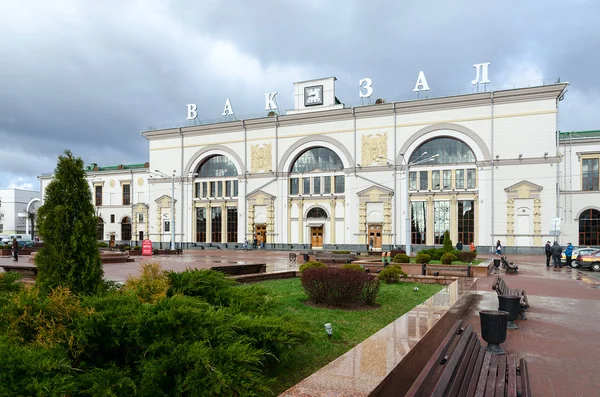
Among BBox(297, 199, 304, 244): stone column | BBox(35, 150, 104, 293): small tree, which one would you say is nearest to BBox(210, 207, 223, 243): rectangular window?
BBox(297, 199, 304, 244): stone column

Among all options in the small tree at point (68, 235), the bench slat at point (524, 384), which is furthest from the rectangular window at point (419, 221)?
the bench slat at point (524, 384)

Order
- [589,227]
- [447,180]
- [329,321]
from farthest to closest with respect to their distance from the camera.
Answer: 1. [589,227]
2. [447,180]
3. [329,321]

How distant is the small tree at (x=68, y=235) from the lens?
6285 mm

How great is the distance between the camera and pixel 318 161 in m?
48.0

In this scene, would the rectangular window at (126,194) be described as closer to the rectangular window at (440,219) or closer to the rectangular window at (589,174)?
the rectangular window at (440,219)

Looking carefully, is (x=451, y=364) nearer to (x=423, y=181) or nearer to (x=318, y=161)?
(x=423, y=181)

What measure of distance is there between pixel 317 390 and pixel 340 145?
43.3 metres

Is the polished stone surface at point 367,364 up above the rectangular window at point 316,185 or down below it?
below

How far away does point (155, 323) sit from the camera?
4.27m

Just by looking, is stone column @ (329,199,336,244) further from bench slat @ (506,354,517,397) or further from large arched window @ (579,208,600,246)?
bench slat @ (506,354,517,397)

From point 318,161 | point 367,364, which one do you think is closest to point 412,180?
point 318,161

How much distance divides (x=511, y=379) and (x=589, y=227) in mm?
45313

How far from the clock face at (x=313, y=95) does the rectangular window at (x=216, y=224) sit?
52.6 feet

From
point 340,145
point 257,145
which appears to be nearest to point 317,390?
point 340,145
